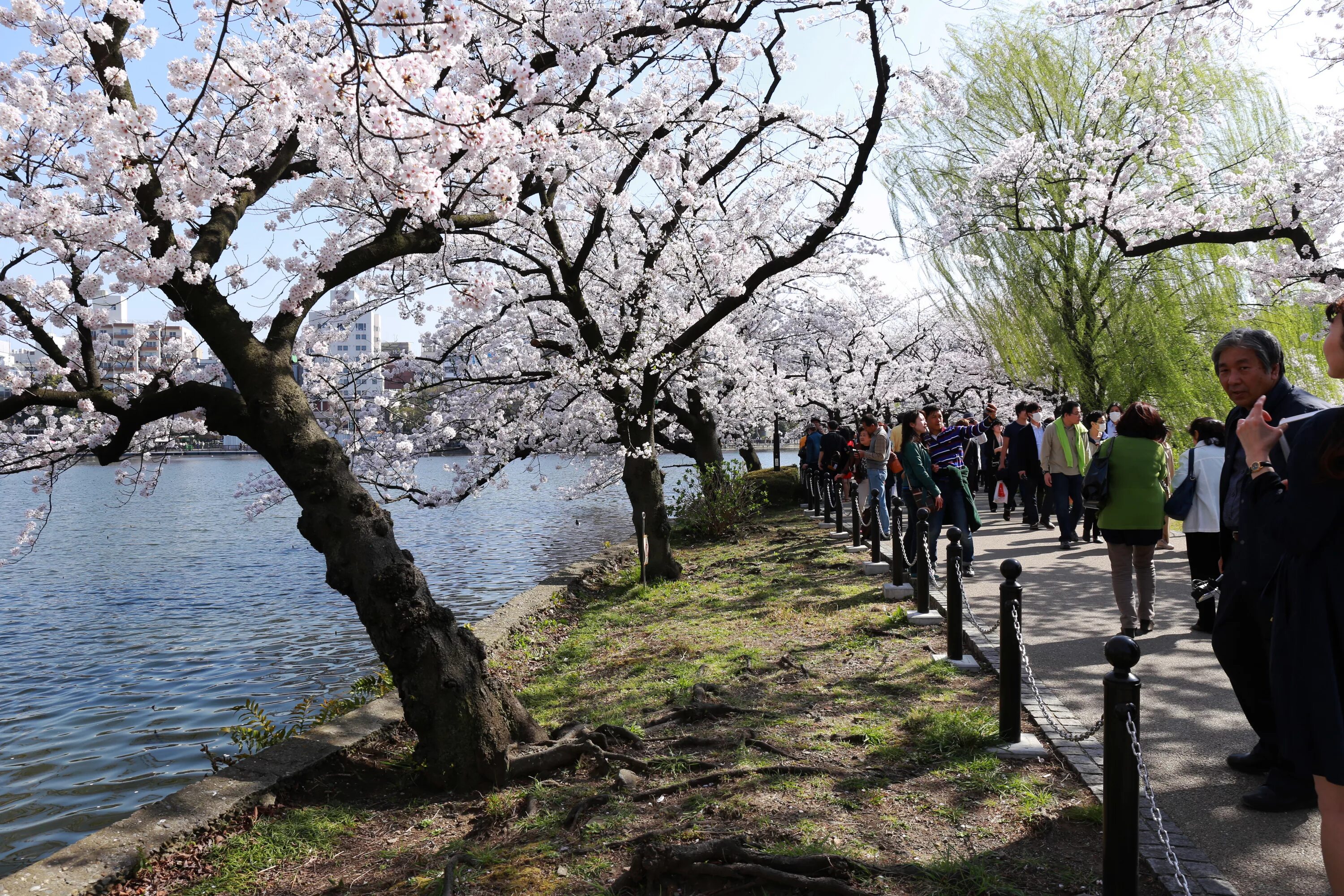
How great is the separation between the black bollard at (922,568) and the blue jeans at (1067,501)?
516 centimetres

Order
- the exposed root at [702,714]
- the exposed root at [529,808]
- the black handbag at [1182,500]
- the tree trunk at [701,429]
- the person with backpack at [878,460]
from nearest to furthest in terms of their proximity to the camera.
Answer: the exposed root at [529,808] → the exposed root at [702,714] → the black handbag at [1182,500] → the person with backpack at [878,460] → the tree trunk at [701,429]

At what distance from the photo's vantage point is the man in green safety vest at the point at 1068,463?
1255cm

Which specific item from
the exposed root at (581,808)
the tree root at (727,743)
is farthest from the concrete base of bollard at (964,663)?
the exposed root at (581,808)

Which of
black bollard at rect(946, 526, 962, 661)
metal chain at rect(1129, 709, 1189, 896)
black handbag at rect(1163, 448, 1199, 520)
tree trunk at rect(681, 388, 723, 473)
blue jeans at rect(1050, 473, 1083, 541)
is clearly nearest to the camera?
metal chain at rect(1129, 709, 1189, 896)

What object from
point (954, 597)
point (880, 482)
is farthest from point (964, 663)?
point (880, 482)

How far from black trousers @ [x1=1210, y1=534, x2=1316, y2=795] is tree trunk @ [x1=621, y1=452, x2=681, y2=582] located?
8.09 m

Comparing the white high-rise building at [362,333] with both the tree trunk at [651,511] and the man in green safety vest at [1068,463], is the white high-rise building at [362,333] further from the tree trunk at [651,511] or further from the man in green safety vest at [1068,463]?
the man in green safety vest at [1068,463]

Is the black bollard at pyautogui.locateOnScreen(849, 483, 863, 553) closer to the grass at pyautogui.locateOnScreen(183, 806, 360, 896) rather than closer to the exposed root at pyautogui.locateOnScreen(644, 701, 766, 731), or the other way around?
the exposed root at pyautogui.locateOnScreen(644, 701, 766, 731)

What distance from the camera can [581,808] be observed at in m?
4.50

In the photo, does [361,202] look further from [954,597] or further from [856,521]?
[856,521]

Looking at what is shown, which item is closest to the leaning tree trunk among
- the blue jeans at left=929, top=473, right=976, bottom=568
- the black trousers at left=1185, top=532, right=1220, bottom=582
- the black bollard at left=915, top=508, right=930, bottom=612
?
the black bollard at left=915, top=508, right=930, bottom=612

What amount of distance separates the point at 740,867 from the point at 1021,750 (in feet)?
7.03

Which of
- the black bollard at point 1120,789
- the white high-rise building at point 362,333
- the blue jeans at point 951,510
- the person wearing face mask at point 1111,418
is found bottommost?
the black bollard at point 1120,789

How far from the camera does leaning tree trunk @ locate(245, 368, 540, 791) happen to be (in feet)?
16.7
